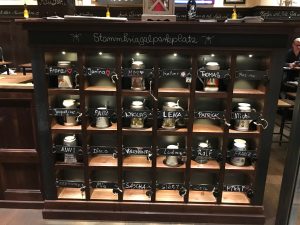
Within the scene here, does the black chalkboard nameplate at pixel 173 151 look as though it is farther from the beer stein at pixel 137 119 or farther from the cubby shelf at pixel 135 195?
the cubby shelf at pixel 135 195

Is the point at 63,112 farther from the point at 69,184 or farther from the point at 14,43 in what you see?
the point at 14,43

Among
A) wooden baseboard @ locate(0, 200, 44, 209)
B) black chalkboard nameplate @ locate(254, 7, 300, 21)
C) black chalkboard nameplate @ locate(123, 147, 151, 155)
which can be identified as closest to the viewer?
black chalkboard nameplate @ locate(123, 147, 151, 155)

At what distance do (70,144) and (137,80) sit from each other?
2.71ft

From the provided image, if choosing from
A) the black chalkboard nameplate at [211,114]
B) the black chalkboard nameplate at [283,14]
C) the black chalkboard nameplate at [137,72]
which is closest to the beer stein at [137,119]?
the black chalkboard nameplate at [137,72]

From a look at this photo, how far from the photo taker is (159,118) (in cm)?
221

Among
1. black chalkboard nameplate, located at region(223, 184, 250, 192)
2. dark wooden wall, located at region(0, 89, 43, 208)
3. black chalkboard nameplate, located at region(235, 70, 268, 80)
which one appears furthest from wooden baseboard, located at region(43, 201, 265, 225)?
black chalkboard nameplate, located at region(235, 70, 268, 80)

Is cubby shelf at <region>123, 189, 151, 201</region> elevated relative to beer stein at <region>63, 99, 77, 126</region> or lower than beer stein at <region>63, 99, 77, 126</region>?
lower

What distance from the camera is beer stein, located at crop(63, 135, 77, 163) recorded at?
2.32 metres


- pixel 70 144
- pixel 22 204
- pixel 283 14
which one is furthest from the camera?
pixel 283 14

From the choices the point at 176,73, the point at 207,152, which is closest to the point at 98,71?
the point at 176,73

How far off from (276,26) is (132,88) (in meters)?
1.19

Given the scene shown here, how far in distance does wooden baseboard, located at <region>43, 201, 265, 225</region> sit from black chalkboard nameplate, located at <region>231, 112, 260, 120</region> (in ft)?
2.69

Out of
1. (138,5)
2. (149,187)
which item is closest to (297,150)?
(149,187)

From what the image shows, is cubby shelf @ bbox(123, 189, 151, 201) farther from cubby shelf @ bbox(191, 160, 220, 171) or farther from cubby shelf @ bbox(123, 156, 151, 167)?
cubby shelf @ bbox(191, 160, 220, 171)
